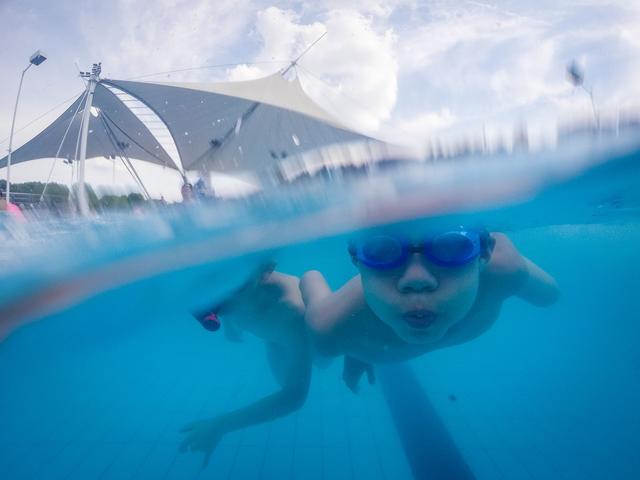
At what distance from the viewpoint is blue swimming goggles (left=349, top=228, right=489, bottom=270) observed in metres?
3.17

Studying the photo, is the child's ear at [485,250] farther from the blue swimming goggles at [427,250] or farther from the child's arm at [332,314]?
the child's arm at [332,314]

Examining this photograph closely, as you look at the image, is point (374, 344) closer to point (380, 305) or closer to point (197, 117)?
point (380, 305)

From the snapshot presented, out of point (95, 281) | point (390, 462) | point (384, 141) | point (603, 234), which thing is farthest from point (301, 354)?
point (603, 234)

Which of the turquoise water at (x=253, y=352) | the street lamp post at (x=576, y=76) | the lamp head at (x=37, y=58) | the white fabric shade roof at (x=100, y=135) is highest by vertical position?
the white fabric shade roof at (x=100, y=135)

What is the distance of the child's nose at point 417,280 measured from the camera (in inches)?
121

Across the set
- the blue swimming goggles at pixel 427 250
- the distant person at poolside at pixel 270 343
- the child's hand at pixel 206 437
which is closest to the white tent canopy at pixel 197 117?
the distant person at poolside at pixel 270 343

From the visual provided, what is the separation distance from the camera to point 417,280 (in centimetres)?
309

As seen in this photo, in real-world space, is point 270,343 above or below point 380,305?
below

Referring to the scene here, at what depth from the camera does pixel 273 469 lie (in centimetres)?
651

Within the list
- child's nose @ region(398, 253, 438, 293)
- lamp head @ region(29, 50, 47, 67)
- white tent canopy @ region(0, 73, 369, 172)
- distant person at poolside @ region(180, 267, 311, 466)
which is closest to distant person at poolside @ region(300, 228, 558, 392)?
child's nose @ region(398, 253, 438, 293)

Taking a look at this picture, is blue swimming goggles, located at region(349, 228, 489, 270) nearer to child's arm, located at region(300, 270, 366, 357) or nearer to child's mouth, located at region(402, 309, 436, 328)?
child's mouth, located at region(402, 309, 436, 328)

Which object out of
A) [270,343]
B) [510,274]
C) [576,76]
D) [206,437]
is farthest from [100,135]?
[576,76]

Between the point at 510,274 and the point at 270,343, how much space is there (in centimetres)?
446

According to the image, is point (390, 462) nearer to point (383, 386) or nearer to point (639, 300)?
point (383, 386)
